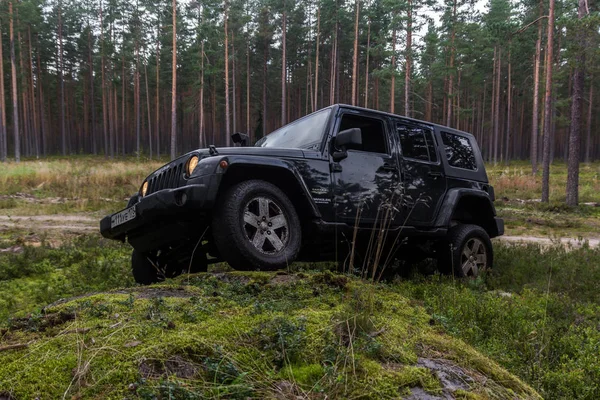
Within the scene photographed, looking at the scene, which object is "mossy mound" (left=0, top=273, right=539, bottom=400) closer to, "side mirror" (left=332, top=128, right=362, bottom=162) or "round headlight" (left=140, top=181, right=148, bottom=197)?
"side mirror" (left=332, top=128, right=362, bottom=162)

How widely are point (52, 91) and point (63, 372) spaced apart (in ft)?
203

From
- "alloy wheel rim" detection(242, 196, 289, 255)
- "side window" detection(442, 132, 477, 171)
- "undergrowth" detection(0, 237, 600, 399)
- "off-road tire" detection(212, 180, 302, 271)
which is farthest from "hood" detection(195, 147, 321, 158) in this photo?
"side window" detection(442, 132, 477, 171)

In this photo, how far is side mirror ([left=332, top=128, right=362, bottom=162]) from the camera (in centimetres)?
394

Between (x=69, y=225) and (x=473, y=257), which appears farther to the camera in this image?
(x=69, y=225)

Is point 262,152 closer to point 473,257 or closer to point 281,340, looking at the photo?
point 281,340

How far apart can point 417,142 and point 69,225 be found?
33.4ft

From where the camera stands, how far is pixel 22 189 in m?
17.5

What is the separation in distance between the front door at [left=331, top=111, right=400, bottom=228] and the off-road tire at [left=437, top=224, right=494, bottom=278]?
1.28 meters

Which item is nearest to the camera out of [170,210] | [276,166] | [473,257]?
[170,210]

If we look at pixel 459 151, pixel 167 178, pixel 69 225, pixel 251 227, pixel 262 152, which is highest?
pixel 459 151

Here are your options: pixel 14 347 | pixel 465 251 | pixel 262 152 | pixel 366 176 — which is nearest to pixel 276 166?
pixel 262 152

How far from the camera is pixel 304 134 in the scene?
474cm

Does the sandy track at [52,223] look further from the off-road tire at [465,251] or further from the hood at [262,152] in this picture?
the off-road tire at [465,251]

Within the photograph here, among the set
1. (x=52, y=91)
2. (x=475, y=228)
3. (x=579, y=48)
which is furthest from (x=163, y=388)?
(x=52, y=91)
